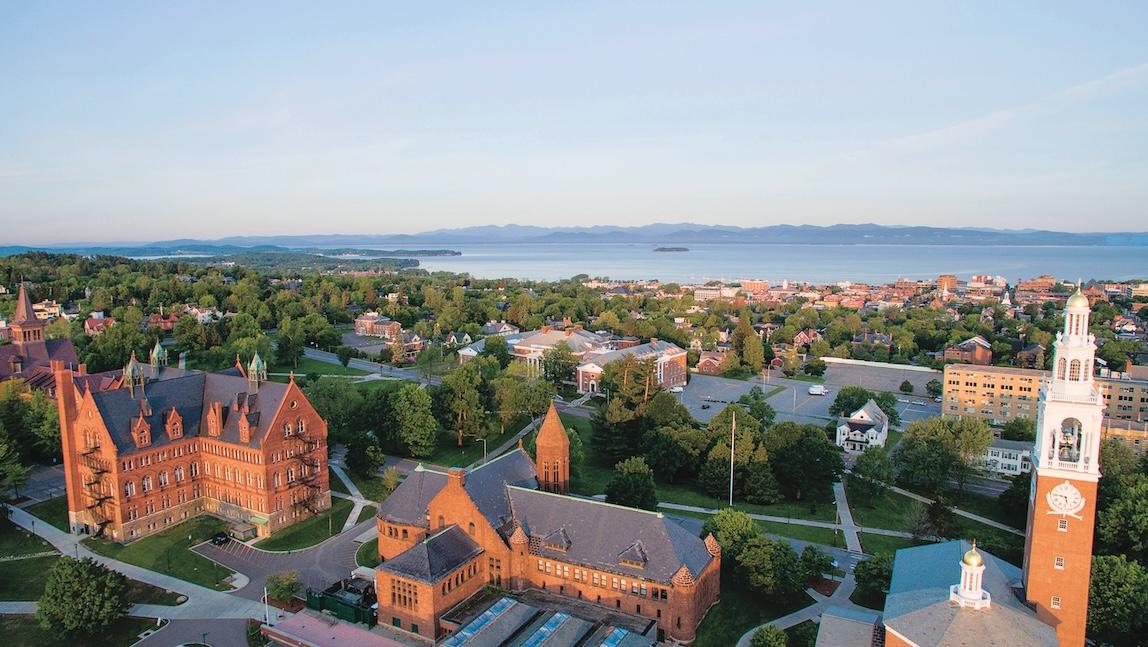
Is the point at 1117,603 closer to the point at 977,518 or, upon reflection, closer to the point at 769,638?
the point at 769,638

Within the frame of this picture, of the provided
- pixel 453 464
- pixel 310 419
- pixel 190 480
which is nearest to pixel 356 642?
pixel 310 419

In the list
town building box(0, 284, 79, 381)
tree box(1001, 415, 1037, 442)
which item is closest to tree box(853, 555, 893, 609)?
tree box(1001, 415, 1037, 442)

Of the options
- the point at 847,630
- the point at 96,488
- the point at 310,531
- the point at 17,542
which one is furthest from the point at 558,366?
the point at 847,630

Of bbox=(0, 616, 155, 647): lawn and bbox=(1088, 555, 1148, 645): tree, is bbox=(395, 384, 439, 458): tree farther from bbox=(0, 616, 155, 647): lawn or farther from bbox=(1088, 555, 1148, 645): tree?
bbox=(1088, 555, 1148, 645): tree

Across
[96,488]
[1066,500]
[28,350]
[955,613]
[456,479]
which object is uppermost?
[1066,500]

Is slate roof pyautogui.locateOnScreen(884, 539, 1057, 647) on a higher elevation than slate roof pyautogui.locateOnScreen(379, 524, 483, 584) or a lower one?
higher

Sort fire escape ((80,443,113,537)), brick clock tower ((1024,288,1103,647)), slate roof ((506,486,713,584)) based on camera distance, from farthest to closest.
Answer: fire escape ((80,443,113,537)) → slate roof ((506,486,713,584)) → brick clock tower ((1024,288,1103,647))

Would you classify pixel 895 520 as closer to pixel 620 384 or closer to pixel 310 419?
pixel 620 384
